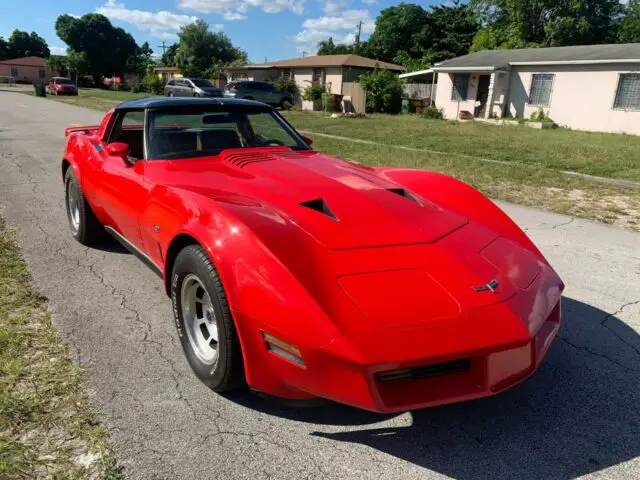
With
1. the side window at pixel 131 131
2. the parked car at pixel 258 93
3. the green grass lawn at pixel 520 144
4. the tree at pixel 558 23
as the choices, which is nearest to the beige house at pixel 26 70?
the parked car at pixel 258 93

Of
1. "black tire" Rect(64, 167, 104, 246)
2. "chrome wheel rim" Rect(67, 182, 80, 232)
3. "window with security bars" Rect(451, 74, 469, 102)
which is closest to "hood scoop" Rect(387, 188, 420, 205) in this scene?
"black tire" Rect(64, 167, 104, 246)

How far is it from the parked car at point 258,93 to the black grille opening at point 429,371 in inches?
1031

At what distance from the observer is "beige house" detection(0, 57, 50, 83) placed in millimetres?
80500

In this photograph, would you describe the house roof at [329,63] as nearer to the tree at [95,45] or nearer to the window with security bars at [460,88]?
the window with security bars at [460,88]

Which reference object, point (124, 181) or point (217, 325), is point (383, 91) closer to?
point (124, 181)

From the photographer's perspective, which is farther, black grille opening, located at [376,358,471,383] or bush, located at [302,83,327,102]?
bush, located at [302,83,327,102]

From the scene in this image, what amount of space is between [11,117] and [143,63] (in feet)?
200

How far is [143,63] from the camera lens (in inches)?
2879

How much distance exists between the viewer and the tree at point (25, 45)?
316ft

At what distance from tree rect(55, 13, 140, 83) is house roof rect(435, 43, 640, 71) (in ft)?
195

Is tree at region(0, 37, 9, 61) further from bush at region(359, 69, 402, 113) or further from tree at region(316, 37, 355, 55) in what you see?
bush at region(359, 69, 402, 113)

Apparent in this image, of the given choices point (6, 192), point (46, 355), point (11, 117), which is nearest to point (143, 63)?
point (11, 117)

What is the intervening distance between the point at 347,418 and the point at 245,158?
6.41ft

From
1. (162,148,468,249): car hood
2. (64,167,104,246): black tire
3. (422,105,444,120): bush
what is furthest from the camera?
(422,105,444,120): bush
